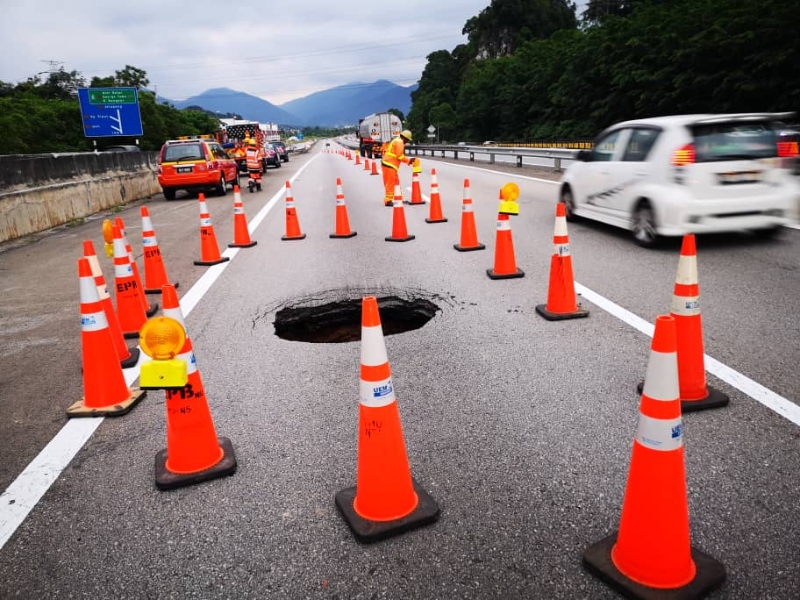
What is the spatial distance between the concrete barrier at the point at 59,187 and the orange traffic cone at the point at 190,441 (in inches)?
430

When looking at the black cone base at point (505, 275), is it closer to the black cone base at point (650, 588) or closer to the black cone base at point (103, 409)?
the black cone base at point (103, 409)

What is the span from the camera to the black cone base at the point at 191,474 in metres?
3.23

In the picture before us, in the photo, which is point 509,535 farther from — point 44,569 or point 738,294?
point 738,294

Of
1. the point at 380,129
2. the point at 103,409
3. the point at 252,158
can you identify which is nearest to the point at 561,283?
the point at 103,409

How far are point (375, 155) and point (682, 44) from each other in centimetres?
2502

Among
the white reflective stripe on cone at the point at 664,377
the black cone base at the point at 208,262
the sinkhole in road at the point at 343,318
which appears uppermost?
the white reflective stripe on cone at the point at 664,377

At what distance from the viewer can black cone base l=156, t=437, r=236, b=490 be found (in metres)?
3.23

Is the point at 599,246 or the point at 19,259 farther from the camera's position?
the point at 19,259

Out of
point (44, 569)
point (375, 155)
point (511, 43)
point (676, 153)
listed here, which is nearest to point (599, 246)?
point (676, 153)

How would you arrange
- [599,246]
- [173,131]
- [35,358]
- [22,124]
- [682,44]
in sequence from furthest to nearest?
[173,131], [22,124], [682,44], [599,246], [35,358]

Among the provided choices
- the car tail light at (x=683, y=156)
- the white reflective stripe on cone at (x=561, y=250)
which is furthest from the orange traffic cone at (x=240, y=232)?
the car tail light at (x=683, y=156)

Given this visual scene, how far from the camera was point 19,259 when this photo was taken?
10219 mm

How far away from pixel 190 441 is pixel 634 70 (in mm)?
56140

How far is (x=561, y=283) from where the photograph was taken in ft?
18.6
